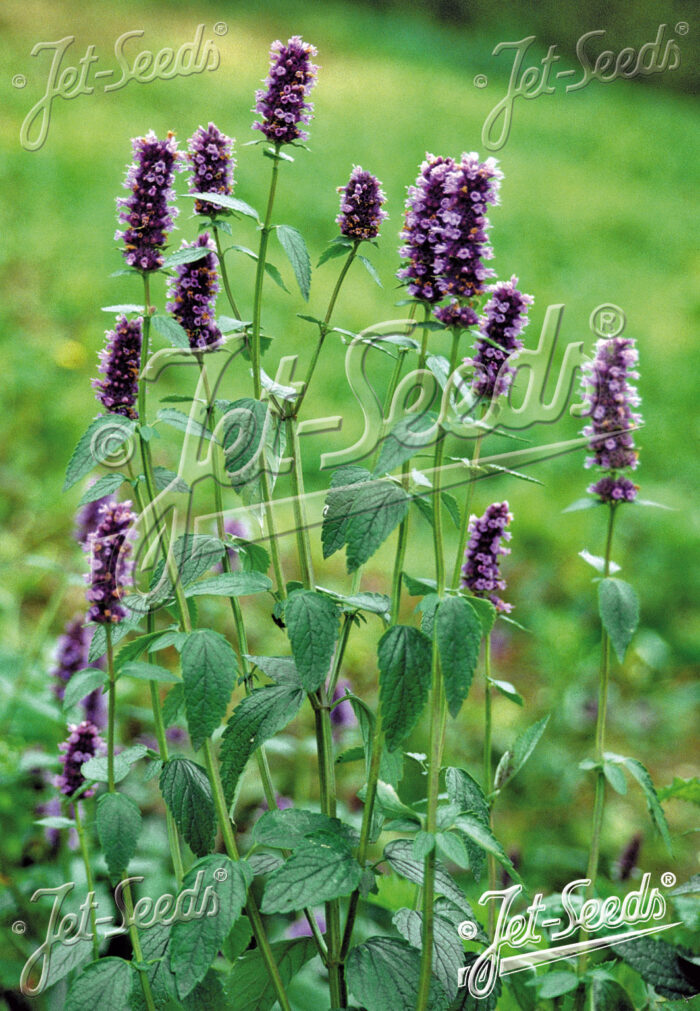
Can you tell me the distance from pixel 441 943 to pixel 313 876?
202 mm

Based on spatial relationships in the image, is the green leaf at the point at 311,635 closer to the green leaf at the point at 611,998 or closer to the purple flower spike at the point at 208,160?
the purple flower spike at the point at 208,160

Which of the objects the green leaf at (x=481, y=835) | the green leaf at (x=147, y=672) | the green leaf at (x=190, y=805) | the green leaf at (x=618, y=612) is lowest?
the green leaf at (x=190, y=805)

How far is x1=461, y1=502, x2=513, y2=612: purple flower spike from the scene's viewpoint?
112 centimetres

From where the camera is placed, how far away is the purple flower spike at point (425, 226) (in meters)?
0.89

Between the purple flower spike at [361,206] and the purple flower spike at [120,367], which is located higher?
the purple flower spike at [361,206]

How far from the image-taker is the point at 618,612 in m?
1.05

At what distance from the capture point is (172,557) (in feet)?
3.10

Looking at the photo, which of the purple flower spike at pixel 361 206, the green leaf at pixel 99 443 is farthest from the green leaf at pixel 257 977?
the purple flower spike at pixel 361 206

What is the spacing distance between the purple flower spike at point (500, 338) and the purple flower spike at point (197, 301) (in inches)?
10.9

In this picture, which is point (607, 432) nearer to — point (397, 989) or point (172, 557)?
point (172, 557)

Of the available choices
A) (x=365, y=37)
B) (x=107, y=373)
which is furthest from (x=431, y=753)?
(x=365, y=37)

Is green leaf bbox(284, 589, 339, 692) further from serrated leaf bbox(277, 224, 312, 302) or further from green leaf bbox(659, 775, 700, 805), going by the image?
green leaf bbox(659, 775, 700, 805)

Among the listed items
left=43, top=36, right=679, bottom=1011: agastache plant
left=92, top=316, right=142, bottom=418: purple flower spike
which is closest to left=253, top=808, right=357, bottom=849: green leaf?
left=43, top=36, right=679, bottom=1011: agastache plant

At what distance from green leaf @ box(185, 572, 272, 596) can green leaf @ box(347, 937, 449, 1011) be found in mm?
397
